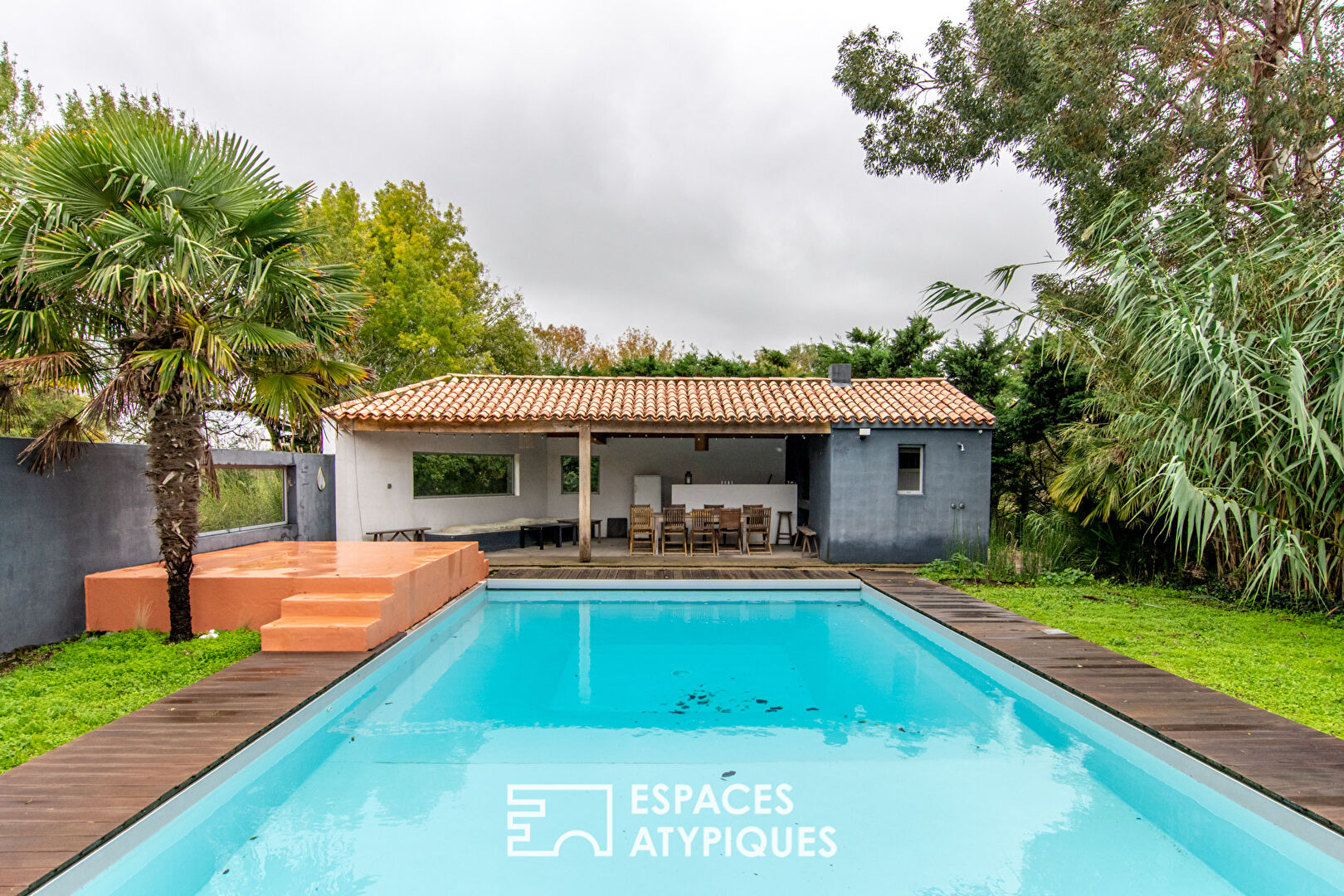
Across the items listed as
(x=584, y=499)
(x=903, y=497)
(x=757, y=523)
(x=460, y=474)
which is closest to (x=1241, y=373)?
(x=903, y=497)

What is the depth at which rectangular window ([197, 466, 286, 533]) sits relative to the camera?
30.4 feet

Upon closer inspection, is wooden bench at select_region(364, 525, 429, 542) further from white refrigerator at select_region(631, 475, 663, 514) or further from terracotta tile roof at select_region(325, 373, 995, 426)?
white refrigerator at select_region(631, 475, 663, 514)

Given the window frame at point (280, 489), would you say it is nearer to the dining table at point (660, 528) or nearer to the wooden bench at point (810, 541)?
the dining table at point (660, 528)

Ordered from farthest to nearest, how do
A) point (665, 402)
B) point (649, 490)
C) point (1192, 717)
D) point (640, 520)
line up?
point (649, 490) → point (640, 520) → point (665, 402) → point (1192, 717)

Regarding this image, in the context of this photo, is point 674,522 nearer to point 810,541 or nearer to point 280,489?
point 810,541

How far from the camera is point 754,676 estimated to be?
6.82 meters

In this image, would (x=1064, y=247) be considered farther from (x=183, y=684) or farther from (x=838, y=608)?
(x=183, y=684)

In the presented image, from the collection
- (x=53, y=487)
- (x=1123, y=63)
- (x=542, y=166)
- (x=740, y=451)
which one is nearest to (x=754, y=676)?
(x=53, y=487)

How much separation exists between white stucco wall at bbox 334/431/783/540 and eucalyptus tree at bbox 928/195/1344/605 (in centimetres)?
971

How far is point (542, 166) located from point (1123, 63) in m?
15.1

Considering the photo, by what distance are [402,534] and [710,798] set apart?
10109 millimetres

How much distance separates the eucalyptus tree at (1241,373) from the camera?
5980 millimetres

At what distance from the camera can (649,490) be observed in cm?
1578

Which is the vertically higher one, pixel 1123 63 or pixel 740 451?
pixel 1123 63
